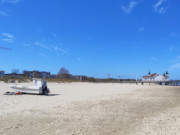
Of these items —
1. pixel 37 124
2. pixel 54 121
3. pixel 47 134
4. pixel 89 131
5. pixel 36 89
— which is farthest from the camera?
pixel 36 89

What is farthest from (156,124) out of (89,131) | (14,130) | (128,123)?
(14,130)

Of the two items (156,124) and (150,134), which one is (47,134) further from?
(156,124)

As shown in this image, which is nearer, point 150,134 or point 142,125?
point 150,134

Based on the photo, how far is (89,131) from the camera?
545 cm

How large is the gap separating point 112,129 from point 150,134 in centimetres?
152

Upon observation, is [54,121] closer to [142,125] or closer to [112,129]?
[112,129]

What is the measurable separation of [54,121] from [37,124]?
81 centimetres

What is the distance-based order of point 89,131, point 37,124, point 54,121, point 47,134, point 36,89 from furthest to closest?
point 36,89
point 54,121
point 37,124
point 89,131
point 47,134

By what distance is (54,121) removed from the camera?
6.53m

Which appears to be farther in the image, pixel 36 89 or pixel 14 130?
pixel 36 89

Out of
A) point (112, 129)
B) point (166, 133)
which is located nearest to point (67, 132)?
point (112, 129)

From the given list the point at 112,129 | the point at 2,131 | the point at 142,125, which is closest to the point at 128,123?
the point at 142,125

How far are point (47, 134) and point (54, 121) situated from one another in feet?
5.00

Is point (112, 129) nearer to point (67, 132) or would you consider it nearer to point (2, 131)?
point (67, 132)
